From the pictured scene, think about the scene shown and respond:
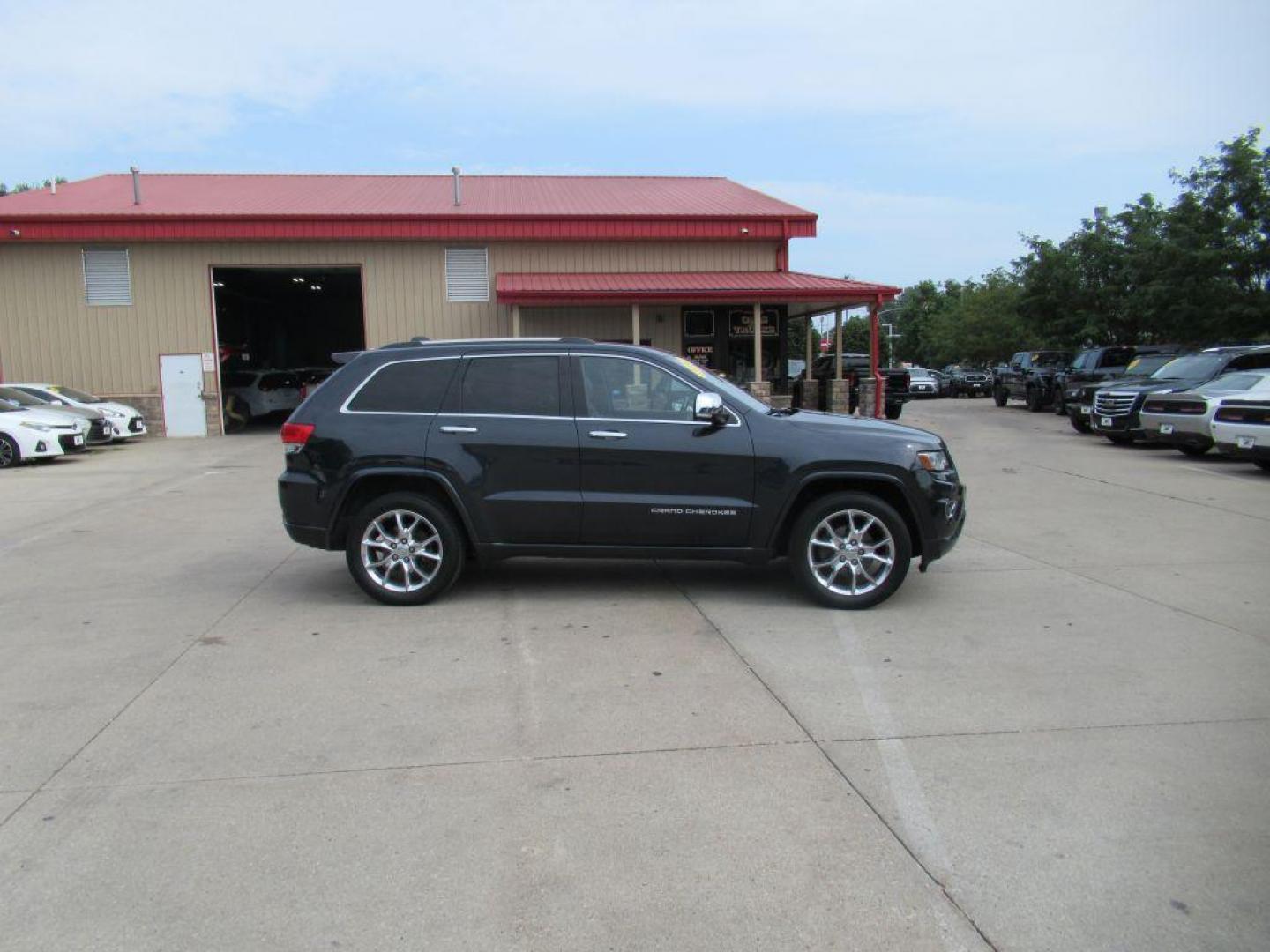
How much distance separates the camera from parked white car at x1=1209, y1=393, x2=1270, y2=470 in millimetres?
14008

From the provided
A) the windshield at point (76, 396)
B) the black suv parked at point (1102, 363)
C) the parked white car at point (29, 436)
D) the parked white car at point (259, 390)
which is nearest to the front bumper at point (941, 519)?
the parked white car at point (29, 436)

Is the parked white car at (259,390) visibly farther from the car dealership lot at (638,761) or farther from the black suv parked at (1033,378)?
the black suv parked at (1033,378)

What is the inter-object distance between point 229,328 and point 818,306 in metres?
20.1

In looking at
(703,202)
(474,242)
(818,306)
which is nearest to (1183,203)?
(818,306)

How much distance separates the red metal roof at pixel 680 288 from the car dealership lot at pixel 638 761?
15.5m

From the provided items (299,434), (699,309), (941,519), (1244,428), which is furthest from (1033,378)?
(299,434)

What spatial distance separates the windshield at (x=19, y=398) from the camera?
767 inches

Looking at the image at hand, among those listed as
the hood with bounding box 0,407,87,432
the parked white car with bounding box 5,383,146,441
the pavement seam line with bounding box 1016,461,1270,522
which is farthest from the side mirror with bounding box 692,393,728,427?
the parked white car with bounding box 5,383,146,441

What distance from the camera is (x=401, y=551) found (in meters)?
6.77

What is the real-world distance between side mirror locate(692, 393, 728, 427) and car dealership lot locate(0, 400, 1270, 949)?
1292 millimetres

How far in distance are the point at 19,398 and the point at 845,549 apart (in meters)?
19.1

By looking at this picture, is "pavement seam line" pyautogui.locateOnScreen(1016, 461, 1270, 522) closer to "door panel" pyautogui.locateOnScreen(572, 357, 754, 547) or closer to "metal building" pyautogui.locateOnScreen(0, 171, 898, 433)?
"door panel" pyautogui.locateOnScreen(572, 357, 754, 547)

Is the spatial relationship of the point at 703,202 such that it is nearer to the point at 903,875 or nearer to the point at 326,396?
the point at 326,396

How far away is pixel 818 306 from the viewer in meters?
27.9
